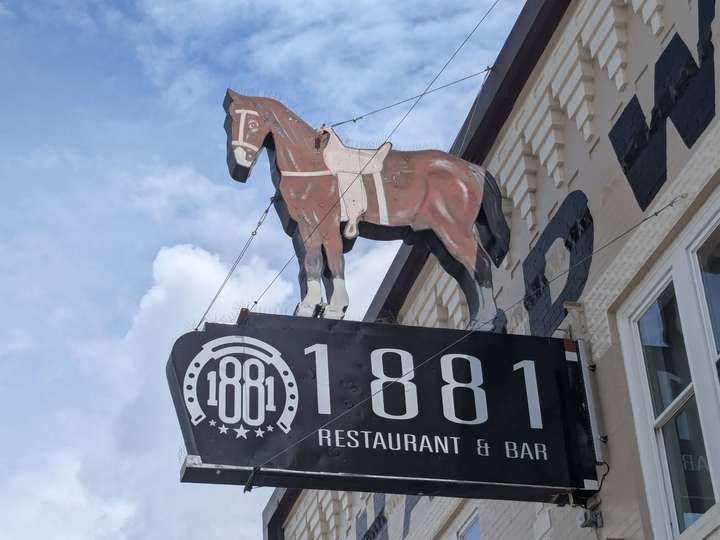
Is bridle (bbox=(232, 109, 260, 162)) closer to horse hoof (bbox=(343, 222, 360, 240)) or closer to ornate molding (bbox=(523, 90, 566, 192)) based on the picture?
horse hoof (bbox=(343, 222, 360, 240))

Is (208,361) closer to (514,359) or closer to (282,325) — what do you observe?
(282,325)

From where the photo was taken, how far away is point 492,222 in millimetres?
12492

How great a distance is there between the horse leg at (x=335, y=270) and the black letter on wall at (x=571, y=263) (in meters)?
1.86

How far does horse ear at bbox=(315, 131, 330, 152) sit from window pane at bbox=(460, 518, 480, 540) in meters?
3.91

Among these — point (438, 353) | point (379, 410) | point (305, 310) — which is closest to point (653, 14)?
point (438, 353)

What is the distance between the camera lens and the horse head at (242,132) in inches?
470

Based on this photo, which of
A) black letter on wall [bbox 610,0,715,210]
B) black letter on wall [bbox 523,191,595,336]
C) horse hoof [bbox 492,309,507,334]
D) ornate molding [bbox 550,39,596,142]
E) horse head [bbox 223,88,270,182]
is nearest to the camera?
black letter on wall [bbox 610,0,715,210]

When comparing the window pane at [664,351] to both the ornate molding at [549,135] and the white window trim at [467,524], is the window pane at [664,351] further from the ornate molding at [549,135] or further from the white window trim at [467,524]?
the white window trim at [467,524]

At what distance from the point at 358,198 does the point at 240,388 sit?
87.3 inches

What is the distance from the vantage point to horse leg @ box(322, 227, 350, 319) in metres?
11.5

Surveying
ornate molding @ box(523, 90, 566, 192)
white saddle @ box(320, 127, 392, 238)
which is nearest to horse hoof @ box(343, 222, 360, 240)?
white saddle @ box(320, 127, 392, 238)

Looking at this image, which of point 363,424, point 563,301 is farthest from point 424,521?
point 363,424

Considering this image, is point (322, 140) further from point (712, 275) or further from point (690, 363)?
point (690, 363)

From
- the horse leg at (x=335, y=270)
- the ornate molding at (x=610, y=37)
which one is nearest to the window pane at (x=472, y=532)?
the horse leg at (x=335, y=270)
